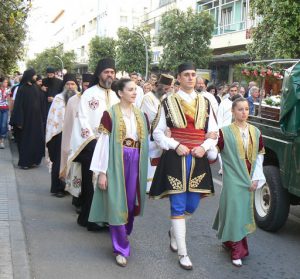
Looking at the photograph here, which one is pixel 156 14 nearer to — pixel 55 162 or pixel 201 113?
pixel 55 162

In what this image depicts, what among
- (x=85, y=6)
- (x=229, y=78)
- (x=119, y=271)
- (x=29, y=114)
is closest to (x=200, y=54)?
(x=229, y=78)

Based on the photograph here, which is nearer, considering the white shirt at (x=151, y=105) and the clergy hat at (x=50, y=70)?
the white shirt at (x=151, y=105)

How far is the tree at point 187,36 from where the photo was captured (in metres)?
26.5

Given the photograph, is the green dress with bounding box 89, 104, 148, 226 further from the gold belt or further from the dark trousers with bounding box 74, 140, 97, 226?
the dark trousers with bounding box 74, 140, 97, 226

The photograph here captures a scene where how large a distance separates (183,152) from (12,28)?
13.2ft

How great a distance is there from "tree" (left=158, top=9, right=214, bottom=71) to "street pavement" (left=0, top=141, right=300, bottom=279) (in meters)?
20.4

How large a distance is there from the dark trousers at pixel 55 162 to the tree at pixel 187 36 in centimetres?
1933

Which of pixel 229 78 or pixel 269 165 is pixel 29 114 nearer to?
pixel 269 165

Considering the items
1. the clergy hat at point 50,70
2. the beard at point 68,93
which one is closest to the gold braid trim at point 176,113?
the beard at point 68,93

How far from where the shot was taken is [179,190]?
15.2ft

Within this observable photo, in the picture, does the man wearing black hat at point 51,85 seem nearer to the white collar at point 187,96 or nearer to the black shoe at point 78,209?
the black shoe at point 78,209

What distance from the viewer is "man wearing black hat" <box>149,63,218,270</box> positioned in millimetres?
4629

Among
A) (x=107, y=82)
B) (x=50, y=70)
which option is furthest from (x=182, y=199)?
(x=50, y=70)

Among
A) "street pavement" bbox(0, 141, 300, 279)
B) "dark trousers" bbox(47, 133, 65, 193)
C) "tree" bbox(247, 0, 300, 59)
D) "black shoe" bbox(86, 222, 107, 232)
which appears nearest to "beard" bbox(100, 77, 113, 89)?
"black shoe" bbox(86, 222, 107, 232)
